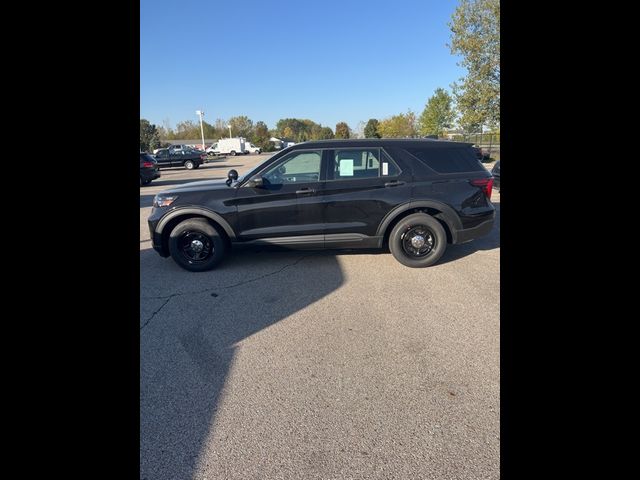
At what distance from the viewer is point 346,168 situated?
489 centimetres

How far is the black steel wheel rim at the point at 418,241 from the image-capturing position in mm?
4965

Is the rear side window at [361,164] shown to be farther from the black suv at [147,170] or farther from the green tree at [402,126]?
the green tree at [402,126]

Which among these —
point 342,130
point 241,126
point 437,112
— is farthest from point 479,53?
point 241,126

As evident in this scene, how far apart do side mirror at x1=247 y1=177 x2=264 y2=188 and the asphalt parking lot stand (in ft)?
4.37

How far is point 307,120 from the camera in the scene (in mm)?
111562

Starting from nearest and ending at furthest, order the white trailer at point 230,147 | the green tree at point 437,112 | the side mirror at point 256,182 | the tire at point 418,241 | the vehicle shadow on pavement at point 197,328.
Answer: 1. the vehicle shadow on pavement at point 197,328
2. the side mirror at point 256,182
3. the tire at point 418,241
4. the green tree at point 437,112
5. the white trailer at point 230,147

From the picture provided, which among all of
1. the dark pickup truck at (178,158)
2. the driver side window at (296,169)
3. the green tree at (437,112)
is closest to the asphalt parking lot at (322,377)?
the driver side window at (296,169)

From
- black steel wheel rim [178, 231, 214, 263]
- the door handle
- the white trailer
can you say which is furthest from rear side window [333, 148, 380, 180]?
the white trailer

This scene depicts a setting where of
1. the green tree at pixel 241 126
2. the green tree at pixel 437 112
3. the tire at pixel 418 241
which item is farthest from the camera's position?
the green tree at pixel 241 126

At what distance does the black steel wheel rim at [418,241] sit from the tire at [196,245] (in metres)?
2.69

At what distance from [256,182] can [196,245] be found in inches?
51.9

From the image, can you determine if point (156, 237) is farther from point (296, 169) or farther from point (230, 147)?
point (230, 147)
